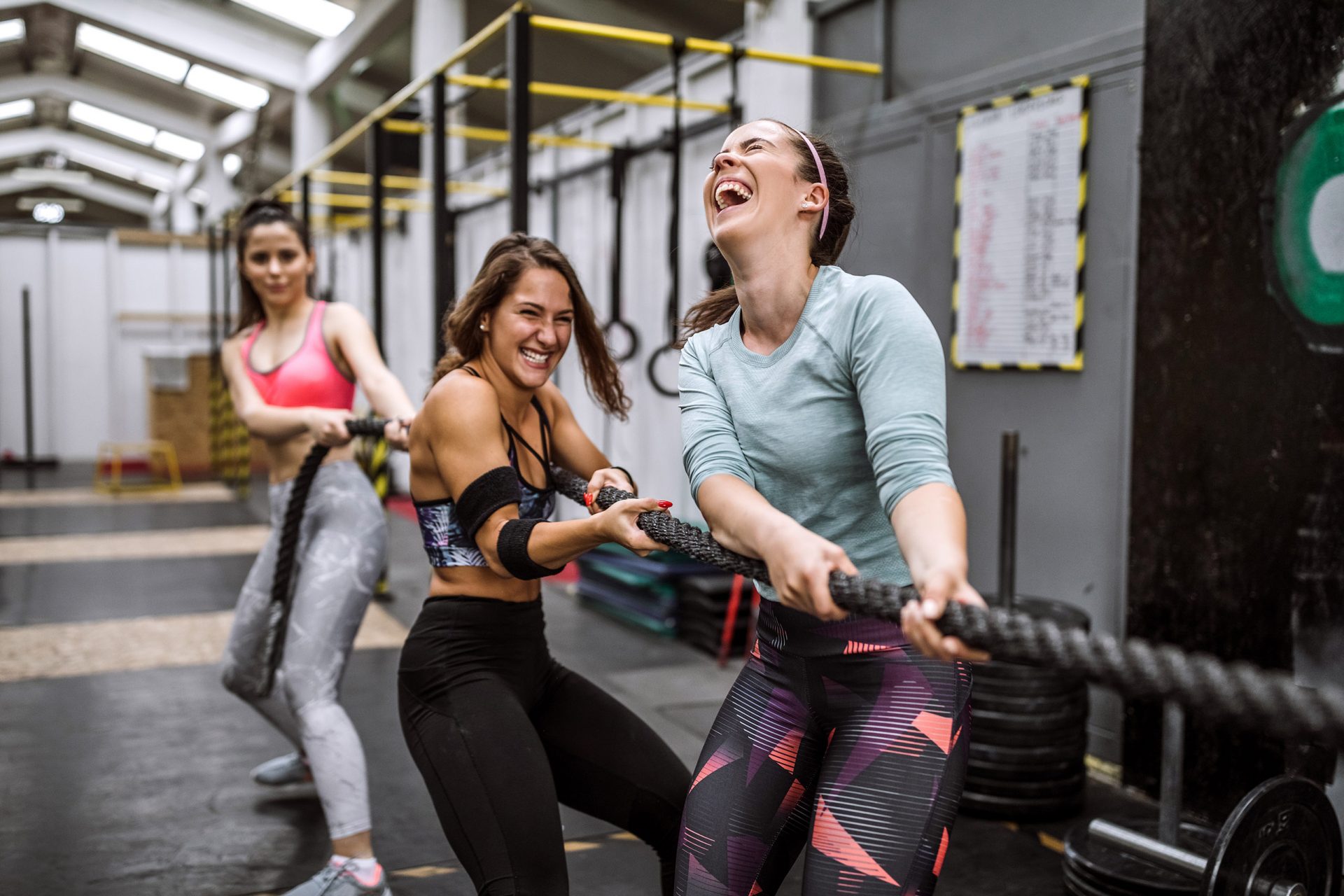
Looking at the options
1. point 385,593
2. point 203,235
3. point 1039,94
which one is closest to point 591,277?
point 385,593

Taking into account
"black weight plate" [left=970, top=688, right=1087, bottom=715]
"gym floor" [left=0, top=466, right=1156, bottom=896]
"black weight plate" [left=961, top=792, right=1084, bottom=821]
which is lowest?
"gym floor" [left=0, top=466, right=1156, bottom=896]

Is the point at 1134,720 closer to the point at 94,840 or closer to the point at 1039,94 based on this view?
the point at 1039,94

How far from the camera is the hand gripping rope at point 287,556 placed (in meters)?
2.48

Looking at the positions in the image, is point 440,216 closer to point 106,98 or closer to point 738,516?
point 738,516

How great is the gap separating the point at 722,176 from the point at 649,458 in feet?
15.8

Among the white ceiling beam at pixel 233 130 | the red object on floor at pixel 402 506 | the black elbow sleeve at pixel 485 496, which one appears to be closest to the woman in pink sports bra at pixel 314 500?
the black elbow sleeve at pixel 485 496

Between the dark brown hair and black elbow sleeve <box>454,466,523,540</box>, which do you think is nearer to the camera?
black elbow sleeve <box>454,466,523,540</box>

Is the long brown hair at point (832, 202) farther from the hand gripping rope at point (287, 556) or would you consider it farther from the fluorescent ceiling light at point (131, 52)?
the fluorescent ceiling light at point (131, 52)

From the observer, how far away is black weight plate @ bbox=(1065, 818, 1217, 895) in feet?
7.73

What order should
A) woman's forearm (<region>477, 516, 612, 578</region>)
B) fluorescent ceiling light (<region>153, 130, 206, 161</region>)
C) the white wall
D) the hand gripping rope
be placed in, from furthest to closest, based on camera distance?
fluorescent ceiling light (<region>153, 130, 206, 161</region>), the white wall, the hand gripping rope, woman's forearm (<region>477, 516, 612, 578</region>)

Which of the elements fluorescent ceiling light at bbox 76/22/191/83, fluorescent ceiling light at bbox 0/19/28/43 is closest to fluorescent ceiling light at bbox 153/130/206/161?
fluorescent ceiling light at bbox 76/22/191/83

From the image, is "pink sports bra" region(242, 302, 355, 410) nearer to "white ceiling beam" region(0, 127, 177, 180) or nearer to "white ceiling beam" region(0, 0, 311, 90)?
"white ceiling beam" region(0, 0, 311, 90)

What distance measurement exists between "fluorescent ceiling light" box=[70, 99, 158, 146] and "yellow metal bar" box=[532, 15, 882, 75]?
48.1 feet

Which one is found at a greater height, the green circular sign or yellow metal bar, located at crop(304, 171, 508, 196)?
yellow metal bar, located at crop(304, 171, 508, 196)
